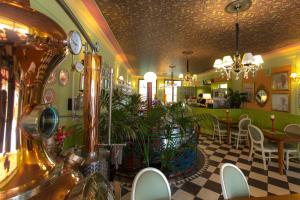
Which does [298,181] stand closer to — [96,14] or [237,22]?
[237,22]

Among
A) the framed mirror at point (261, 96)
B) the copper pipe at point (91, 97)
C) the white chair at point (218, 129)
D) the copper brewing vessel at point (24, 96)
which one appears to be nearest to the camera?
the copper brewing vessel at point (24, 96)

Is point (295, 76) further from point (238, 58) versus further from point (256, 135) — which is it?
point (238, 58)

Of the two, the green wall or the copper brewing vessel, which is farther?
the green wall

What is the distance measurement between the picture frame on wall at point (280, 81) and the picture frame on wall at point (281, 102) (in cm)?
18

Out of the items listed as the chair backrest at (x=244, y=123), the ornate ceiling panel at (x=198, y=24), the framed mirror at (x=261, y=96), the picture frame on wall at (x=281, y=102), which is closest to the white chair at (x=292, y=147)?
the picture frame on wall at (x=281, y=102)

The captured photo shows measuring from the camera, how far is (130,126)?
1722mm

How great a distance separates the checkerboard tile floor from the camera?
2.24m

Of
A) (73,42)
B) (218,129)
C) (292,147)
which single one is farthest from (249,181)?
(73,42)

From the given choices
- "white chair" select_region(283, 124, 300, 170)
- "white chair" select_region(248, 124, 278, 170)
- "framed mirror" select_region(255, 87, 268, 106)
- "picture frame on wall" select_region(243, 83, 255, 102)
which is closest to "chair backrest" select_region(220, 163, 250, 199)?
→ "white chair" select_region(248, 124, 278, 170)

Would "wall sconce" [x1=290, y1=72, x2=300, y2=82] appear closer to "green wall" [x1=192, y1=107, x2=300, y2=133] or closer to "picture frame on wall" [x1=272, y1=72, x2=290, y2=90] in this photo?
"picture frame on wall" [x1=272, y1=72, x2=290, y2=90]

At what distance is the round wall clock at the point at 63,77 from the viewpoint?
5.38 feet

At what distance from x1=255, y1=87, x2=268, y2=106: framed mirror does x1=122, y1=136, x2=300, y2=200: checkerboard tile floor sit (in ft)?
5.22

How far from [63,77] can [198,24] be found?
201cm

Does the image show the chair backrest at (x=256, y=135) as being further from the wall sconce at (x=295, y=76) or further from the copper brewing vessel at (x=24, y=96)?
the copper brewing vessel at (x=24, y=96)
